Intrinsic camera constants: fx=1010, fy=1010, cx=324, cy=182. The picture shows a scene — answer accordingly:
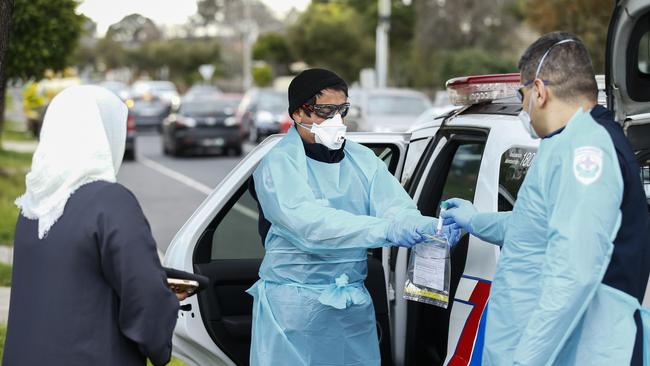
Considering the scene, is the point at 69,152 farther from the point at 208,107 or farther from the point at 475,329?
the point at 208,107

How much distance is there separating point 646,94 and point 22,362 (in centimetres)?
271

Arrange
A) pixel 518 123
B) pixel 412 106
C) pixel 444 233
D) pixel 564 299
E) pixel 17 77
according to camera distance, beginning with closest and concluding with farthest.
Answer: pixel 564 299, pixel 444 233, pixel 518 123, pixel 17 77, pixel 412 106

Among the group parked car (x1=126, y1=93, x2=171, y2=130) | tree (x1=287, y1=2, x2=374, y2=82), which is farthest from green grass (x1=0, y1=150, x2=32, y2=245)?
tree (x1=287, y1=2, x2=374, y2=82)

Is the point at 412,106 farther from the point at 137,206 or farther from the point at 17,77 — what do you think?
the point at 137,206

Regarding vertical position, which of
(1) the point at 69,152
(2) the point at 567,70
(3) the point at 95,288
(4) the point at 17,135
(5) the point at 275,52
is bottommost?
(4) the point at 17,135

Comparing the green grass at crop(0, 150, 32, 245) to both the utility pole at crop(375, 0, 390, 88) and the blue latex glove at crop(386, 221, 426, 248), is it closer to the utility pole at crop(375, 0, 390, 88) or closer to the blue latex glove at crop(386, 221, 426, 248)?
the blue latex glove at crop(386, 221, 426, 248)

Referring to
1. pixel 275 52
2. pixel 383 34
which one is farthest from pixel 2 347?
pixel 275 52

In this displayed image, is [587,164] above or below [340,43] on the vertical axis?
above

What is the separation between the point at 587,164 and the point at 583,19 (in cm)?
2227

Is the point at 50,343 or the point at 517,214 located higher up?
the point at 517,214

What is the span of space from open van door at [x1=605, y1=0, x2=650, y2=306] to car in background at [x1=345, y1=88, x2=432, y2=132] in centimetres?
1408

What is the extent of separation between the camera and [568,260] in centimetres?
268

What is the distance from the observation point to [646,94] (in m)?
4.20

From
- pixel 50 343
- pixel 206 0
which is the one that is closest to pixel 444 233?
pixel 50 343
